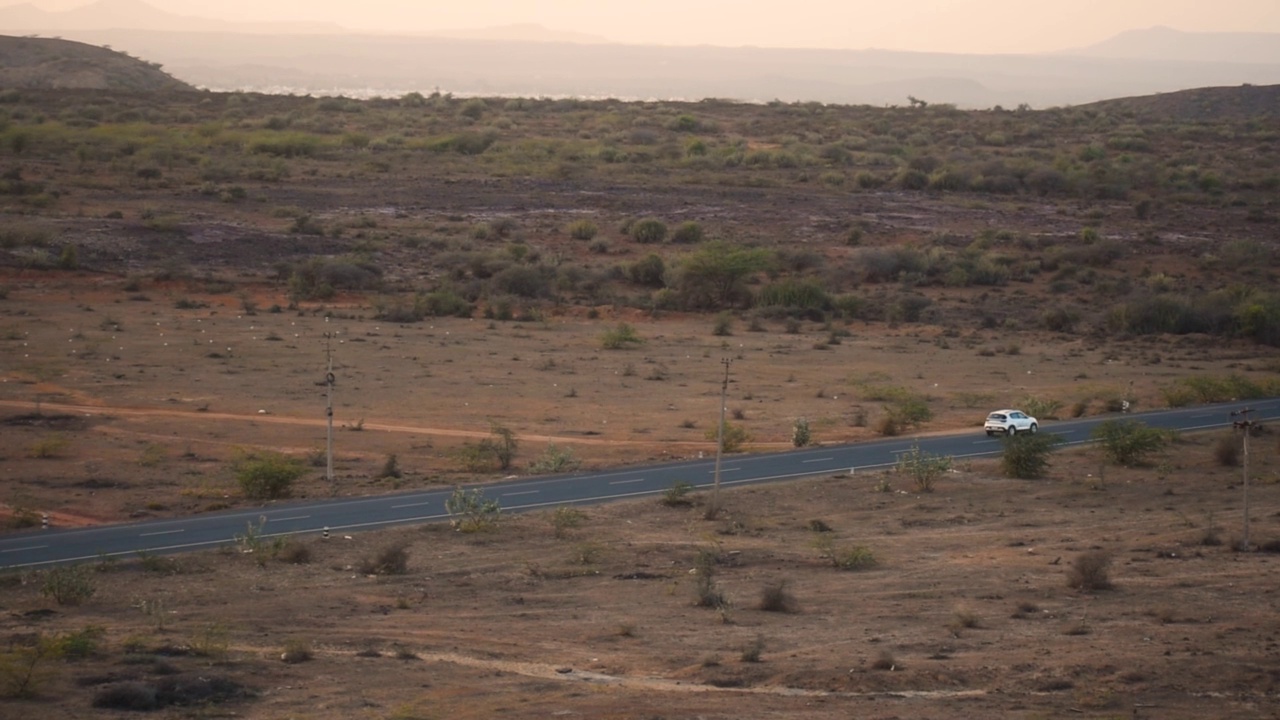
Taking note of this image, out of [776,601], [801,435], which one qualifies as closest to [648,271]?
[801,435]

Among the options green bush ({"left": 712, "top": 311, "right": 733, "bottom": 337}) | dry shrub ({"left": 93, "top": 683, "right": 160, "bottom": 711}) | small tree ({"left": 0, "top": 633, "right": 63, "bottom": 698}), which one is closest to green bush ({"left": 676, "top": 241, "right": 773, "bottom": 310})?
green bush ({"left": 712, "top": 311, "right": 733, "bottom": 337})

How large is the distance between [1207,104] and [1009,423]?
130m

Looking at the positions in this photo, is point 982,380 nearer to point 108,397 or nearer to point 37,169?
point 108,397

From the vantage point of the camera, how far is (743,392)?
43.1 meters

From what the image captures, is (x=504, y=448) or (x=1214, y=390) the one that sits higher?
(x=1214, y=390)

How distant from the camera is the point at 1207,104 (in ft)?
497

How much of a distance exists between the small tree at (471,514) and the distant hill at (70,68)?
4888 inches

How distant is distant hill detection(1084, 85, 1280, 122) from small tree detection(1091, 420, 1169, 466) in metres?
117

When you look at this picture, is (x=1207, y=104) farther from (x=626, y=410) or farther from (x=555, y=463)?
(x=555, y=463)

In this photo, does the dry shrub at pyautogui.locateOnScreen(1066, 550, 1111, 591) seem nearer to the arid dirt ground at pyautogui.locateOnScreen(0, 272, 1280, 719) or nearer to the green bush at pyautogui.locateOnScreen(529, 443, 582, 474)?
the arid dirt ground at pyautogui.locateOnScreen(0, 272, 1280, 719)

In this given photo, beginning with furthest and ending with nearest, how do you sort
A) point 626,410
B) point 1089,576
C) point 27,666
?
point 626,410, point 1089,576, point 27,666

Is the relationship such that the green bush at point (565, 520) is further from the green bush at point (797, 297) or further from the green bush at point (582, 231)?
the green bush at point (582, 231)

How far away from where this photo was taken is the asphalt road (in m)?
24.3

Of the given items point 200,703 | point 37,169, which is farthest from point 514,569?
point 37,169
